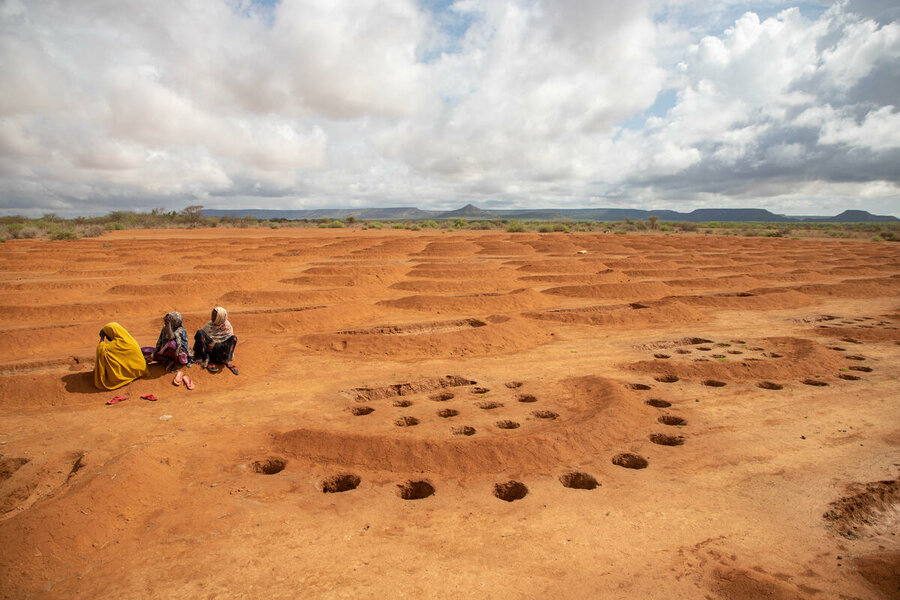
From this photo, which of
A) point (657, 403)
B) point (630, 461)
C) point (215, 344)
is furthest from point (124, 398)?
point (657, 403)

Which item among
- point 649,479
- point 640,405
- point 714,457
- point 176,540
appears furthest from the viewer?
point 640,405

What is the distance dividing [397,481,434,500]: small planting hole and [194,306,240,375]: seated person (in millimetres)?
4864

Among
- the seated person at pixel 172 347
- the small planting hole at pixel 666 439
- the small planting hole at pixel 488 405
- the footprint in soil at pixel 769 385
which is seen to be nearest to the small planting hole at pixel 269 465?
the small planting hole at pixel 488 405

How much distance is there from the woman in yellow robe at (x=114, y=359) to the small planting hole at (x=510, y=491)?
20.7ft

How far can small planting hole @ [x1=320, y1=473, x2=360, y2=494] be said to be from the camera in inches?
203

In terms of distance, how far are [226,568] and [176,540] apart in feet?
2.37

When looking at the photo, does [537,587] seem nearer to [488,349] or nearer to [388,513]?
[388,513]

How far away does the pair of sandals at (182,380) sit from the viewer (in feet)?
26.1

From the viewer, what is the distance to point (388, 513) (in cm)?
462

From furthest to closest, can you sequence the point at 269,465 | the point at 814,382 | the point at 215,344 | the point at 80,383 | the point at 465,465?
the point at 215,344
the point at 814,382
the point at 80,383
the point at 269,465
the point at 465,465

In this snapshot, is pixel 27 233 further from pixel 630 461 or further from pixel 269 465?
pixel 630 461

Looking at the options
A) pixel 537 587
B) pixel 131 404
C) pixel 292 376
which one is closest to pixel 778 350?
pixel 537 587

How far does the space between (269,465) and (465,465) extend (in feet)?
7.74

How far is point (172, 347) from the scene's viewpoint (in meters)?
8.03
